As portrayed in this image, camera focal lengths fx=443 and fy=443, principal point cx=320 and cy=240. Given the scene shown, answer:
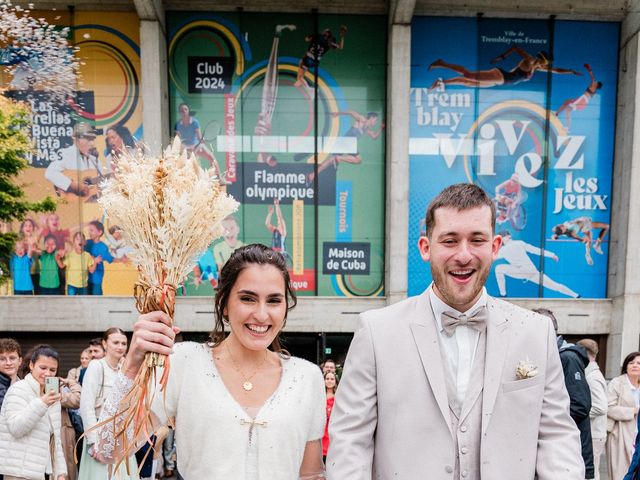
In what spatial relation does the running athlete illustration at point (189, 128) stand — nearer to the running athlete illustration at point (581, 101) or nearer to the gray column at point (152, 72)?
the gray column at point (152, 72)

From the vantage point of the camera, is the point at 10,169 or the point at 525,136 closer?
the point at 10,169

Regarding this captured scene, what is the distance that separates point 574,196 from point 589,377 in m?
7.84

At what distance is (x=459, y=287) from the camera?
1.63 metres

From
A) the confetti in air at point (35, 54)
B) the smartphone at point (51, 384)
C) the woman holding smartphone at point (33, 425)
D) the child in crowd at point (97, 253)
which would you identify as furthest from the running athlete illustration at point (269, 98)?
the smartphone at point (51, 384)

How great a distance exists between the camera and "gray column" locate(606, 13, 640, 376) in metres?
10.5

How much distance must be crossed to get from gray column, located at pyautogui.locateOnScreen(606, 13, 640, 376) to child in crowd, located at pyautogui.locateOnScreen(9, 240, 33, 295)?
14.2 metres

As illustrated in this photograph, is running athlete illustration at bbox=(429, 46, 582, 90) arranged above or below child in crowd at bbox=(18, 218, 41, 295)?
above

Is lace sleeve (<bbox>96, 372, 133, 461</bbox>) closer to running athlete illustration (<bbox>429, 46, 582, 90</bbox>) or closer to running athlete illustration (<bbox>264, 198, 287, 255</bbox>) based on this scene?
running athlete illustration (<bbox>264, 198, 287, 255</bbox>)

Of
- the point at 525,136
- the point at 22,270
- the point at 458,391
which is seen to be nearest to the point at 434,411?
the point at 458,391

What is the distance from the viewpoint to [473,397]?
1633 mm

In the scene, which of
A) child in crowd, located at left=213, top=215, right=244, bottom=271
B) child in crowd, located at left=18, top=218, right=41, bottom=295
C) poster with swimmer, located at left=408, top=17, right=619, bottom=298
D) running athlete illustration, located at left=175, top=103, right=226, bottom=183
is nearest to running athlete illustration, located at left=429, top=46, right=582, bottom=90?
poster with swimmer, located at left=408, top=17, right=619, bottom=298

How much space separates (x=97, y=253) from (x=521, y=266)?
10501 mm

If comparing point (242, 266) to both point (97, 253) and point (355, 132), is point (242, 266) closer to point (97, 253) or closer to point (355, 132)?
point (355, 132)

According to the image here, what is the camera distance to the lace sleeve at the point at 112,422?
5.25ft
